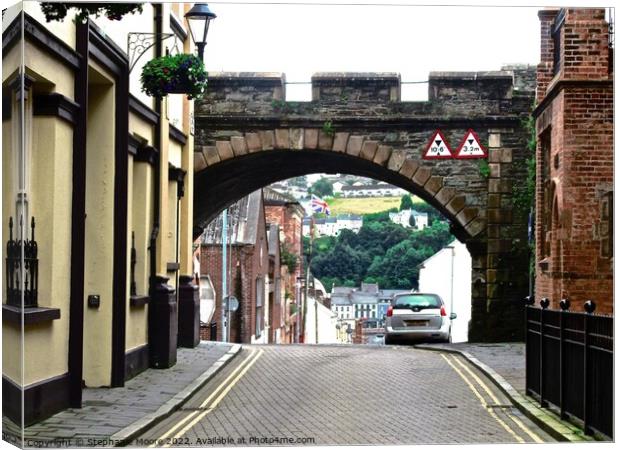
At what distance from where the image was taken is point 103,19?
11.8 meters

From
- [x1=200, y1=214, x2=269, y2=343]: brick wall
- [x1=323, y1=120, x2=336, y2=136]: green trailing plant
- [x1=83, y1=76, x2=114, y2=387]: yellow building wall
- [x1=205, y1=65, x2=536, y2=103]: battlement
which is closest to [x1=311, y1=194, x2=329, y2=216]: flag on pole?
[x1=83, y1=76, x2=114, y2=387]: yellow building wall

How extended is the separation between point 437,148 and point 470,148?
710 millimetres

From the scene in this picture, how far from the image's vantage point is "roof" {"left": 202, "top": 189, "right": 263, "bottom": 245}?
30.4m

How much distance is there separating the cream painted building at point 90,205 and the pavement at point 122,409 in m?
0.16

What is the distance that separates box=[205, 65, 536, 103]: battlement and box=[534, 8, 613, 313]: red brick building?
7769 millimetres

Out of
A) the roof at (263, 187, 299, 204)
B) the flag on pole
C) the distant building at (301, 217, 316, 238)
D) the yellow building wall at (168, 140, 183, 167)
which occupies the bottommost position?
the distant building at (301, 217, 316, 238)

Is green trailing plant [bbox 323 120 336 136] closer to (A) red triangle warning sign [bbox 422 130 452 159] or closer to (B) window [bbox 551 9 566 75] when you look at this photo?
(A) red triangle warning sign [bbox 422 130 452 159]

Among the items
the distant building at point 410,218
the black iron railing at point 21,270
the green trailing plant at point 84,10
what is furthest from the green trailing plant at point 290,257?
the black iron railing at point 21,270

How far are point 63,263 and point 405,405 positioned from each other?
3.69m

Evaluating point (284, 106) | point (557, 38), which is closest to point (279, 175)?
point (284, 106)

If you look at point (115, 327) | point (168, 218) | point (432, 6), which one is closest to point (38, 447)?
point (115, 327)

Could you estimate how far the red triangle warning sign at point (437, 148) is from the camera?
21.5 meters

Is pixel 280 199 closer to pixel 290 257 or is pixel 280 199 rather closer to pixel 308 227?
pixel 290 257

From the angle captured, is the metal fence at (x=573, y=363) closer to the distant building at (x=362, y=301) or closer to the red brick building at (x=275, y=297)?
the distant building at (x=362, y=301)
